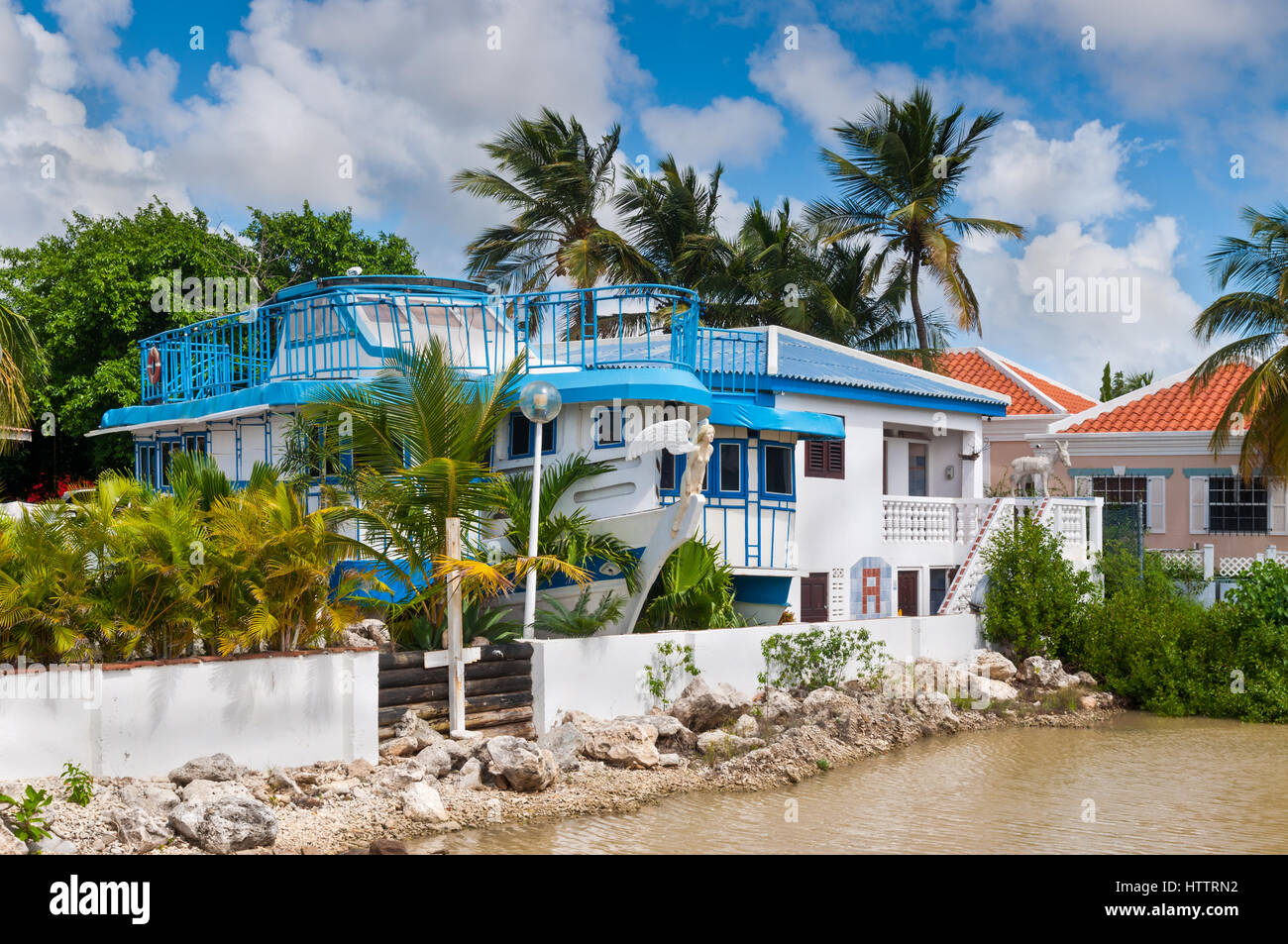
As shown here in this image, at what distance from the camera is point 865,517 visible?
19172 mm

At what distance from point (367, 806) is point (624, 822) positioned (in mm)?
2337

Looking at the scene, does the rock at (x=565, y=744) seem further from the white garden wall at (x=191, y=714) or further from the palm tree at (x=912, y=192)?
the palm tree at (x=912, y=192)

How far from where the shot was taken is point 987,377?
3066cm

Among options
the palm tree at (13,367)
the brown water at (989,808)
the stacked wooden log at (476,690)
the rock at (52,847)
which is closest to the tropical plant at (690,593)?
the stacked wooden log at (476,690)

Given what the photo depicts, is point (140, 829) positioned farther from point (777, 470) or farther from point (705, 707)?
point (777, 470)

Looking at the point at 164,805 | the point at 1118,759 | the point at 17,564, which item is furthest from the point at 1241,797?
the point at 17,564

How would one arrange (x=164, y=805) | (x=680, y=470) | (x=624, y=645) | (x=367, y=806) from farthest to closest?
(x=680, y=470), (x=624, y=645), (x=367, y=806), (x=164, y=805)

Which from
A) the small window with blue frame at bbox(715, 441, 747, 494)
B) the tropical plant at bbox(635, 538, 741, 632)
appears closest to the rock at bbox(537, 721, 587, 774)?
the tropical plant at bbox(635, 538, 741, 632)

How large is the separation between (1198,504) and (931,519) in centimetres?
898

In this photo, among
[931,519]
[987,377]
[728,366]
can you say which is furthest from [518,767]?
[987,377]

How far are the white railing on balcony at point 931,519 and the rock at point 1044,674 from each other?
2.79 meters

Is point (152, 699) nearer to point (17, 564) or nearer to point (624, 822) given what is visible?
point (17, 564)

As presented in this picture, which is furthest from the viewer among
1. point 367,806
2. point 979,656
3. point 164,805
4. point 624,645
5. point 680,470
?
point 979,656

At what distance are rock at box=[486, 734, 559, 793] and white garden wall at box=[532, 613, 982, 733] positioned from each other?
4.65 ft
